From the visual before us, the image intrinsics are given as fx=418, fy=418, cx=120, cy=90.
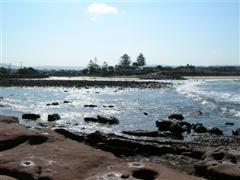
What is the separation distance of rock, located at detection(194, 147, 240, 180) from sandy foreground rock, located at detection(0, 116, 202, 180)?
2.19 m

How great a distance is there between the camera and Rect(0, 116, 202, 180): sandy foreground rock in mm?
8203

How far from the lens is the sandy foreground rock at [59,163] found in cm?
820

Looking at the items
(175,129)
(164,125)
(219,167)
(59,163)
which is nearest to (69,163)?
(59,163)

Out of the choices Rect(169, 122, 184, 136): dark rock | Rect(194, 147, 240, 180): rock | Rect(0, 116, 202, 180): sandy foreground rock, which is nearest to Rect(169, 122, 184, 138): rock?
Rect(169, 122, 184, 136): dark rock

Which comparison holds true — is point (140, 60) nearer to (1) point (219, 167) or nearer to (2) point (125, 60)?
(2) point (125, 60)

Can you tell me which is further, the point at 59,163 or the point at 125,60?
the point at 125,60

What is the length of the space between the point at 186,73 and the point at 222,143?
145 metres

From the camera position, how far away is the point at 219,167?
11.0m

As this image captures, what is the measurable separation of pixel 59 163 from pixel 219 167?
4.52 meters

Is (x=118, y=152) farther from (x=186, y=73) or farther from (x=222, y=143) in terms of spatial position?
(x=186, y=73)

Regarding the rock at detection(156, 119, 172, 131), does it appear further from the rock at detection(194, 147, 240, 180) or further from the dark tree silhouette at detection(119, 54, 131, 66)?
the dark tree silhouette at detection(119, 54, 131, 66)

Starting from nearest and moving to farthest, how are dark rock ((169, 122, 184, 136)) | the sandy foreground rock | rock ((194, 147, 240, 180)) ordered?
the sandy foreground rock, rock ((194, 147, 240, 180)), dark rock ((169, 122, 184, 136))

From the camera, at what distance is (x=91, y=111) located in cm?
4159

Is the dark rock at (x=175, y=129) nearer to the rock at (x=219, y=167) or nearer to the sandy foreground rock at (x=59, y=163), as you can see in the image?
the rock at (x=219, y=167)
